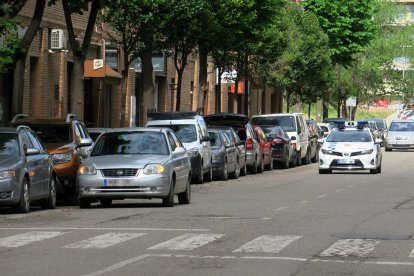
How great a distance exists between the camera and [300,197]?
27.7 metres

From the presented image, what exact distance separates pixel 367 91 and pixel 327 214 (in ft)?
278

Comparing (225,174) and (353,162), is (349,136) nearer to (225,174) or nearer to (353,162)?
(353,162)

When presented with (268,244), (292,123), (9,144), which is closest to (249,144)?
(292,123)

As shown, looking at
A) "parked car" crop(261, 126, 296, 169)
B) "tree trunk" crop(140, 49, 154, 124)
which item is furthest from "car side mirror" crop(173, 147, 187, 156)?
"parked car" crop(261, 126, 296, 169)

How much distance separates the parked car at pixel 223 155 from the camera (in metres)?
37.4

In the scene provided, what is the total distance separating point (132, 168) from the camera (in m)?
23.2

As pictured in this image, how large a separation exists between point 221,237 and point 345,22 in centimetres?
6744

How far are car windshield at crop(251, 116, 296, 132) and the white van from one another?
1343 centimetres

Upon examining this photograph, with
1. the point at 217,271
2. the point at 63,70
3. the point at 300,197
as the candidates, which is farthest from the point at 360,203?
the point at 63,70

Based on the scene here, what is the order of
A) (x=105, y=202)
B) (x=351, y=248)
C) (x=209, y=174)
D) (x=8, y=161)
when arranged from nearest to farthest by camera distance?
(x=351, y=248) → (x=8, y=161) → (x=105, y=202) → (x=209, y=174)

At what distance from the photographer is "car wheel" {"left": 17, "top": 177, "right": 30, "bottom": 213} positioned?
2223cm

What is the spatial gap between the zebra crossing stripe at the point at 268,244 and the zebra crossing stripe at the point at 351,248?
584mm

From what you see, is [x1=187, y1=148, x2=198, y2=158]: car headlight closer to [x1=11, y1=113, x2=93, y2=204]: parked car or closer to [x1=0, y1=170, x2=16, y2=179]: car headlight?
[x1=11, y1=113, x2=93, y2=204]: parked car

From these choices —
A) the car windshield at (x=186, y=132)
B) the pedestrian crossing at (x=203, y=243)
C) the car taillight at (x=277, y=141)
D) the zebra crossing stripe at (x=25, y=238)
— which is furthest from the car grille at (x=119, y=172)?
the car taillight at (x=277, y=141)
